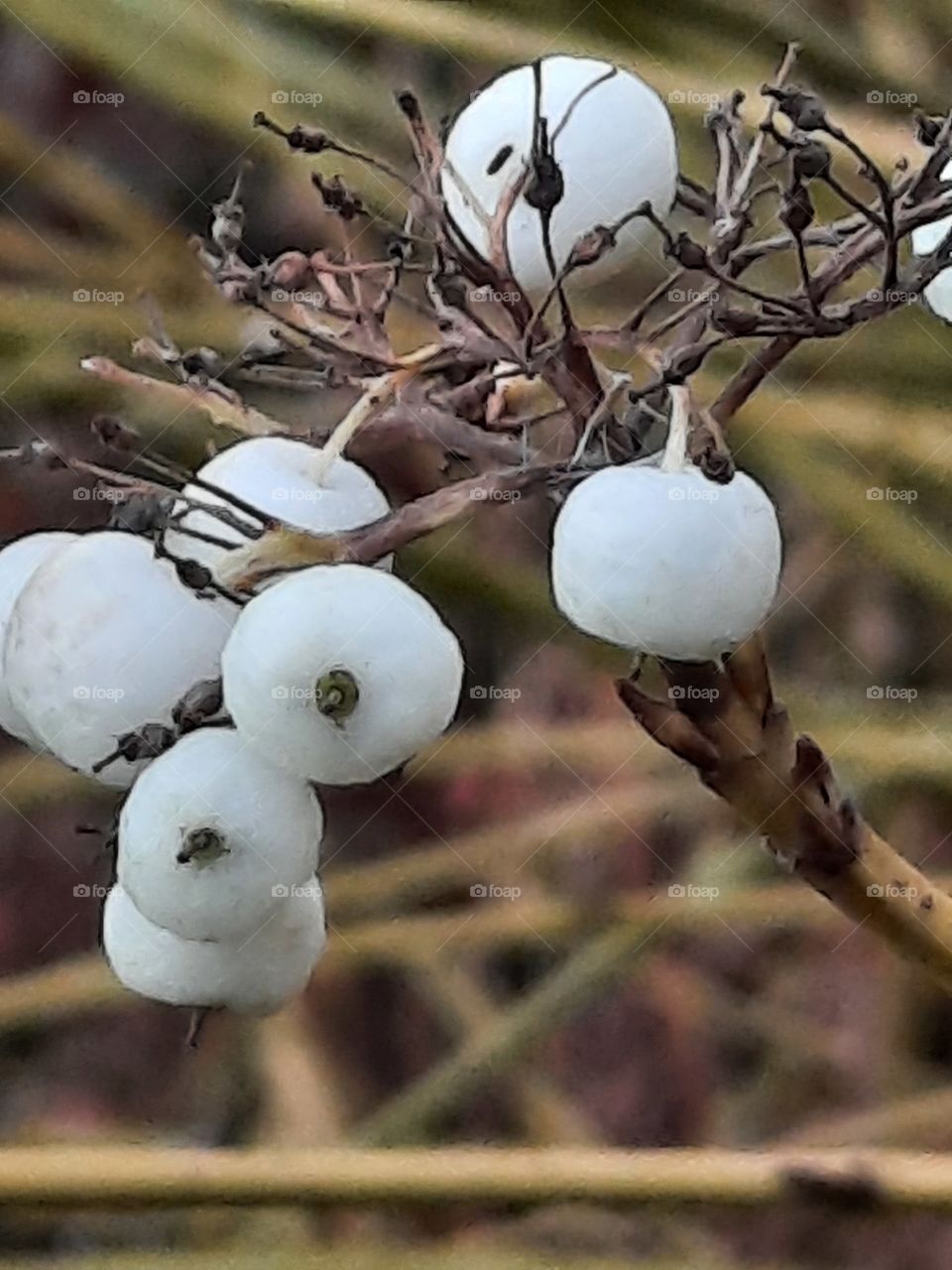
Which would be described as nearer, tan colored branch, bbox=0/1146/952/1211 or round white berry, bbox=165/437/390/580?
round white berry, bbox=165/437/390/580

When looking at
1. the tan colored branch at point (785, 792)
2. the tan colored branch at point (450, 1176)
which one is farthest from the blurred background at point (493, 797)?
the tan colored branch at point (785, 792)

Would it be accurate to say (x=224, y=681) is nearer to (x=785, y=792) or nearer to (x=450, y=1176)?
(x=785, y=792)

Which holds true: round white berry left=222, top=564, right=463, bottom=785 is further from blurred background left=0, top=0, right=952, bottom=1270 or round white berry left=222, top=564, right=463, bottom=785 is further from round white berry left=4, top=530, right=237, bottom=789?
blurred background left=0, top=0, right=952, bottom=1270

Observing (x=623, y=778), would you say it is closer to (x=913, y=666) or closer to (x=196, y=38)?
(x=913, y=666)

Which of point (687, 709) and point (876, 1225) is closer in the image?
point (687, 709)

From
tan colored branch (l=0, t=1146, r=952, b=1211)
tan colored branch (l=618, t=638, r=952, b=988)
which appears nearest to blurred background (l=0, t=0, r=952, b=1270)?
tan colored branch (l=0, t=1146, r=952, b=1211)

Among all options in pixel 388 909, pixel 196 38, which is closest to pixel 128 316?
pixel 196 38
